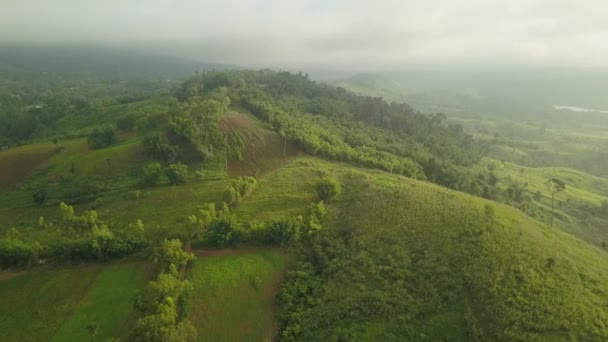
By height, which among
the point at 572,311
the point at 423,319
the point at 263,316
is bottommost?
the point at 263,316

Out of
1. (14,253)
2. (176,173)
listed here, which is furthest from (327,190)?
(14,253)

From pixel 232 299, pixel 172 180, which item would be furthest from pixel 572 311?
pixel 172 180

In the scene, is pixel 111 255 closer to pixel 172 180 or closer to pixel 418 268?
pixel 172 180

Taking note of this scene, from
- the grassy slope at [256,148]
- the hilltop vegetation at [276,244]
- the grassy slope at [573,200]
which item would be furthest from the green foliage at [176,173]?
the grassy slope at [573,200]

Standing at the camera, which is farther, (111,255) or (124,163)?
(124,163)

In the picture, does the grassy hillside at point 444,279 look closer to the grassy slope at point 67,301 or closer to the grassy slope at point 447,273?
the grassy slope at point 447,273

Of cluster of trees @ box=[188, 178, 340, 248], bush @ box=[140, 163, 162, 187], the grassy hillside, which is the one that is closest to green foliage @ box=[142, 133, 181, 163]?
bush @ box=[140, 163, 162, 187]
